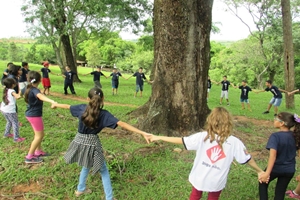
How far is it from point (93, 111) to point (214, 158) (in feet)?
4.88

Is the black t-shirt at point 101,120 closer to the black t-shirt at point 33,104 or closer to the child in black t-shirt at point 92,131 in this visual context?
the child in black t-shirt at point 92,131

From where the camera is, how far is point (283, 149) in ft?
10.7

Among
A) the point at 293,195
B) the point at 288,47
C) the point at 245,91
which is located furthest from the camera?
the point at 288,47

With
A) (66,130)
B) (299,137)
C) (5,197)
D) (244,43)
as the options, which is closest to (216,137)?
(299,137)

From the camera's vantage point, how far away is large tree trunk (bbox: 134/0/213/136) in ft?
19.6

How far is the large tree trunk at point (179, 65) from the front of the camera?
5.97 metres

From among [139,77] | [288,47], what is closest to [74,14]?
[139,77]

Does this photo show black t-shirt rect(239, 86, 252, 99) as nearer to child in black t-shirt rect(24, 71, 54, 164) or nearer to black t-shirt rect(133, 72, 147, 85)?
black t-shirt rect(133, 72, 147, 85)

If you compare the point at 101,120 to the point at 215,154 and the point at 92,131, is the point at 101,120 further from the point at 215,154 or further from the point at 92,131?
the point at 215,154

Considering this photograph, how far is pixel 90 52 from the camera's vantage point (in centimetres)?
6034

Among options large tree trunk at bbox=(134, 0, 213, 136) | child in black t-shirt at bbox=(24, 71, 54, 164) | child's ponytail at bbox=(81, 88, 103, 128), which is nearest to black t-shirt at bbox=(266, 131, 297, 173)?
child's ponytail at bbox=(81, 88, 103, 128)

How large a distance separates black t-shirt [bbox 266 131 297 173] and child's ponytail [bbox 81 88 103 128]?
6.79ft

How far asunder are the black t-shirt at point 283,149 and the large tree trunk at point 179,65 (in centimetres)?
290

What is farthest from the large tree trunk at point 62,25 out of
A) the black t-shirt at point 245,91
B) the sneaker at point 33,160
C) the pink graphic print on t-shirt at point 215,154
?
the pink graphic print on t-shirt at point 215,154
